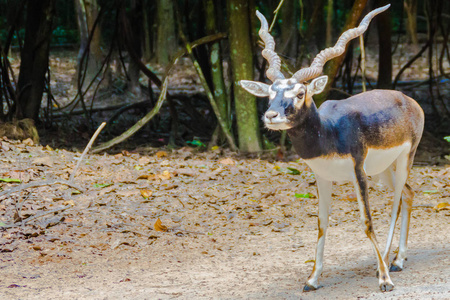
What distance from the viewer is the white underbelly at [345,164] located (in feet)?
14.1

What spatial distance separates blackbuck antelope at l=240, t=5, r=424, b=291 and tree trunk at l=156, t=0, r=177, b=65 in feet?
40.2

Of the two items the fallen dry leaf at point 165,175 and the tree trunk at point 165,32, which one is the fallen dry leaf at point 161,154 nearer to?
the fallen dry leaf at point 165,175

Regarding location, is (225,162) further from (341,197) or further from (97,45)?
(97,45)

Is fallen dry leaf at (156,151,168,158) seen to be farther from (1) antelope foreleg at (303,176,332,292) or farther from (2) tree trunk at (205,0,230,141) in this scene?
(1) antelope foreleg at (303,176,332,292)

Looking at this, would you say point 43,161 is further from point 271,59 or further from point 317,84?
point 317,84

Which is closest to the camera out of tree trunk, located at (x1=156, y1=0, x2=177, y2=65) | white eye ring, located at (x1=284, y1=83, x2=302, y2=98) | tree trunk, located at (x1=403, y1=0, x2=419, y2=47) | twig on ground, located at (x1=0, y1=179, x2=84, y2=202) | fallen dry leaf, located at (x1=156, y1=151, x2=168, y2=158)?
white eye ring, located at (x1=284, y1=83, x2=302, y2=98)

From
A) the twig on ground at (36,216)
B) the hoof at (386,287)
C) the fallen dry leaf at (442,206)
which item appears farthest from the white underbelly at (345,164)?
the twig on ground at (36,216)

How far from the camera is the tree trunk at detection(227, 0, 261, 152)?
912 centimetres

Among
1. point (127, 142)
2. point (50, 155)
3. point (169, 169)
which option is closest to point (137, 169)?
point (169, 169)

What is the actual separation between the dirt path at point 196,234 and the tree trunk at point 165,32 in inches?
370

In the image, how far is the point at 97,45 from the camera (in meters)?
Answer: 16.4

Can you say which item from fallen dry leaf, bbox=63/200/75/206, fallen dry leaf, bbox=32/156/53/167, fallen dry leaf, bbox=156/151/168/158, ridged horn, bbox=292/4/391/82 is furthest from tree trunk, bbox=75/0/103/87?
ridged horn, bbox=292/4/391/82

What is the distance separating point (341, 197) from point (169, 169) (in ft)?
7.05

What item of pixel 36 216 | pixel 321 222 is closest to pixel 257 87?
pixel 321 222
